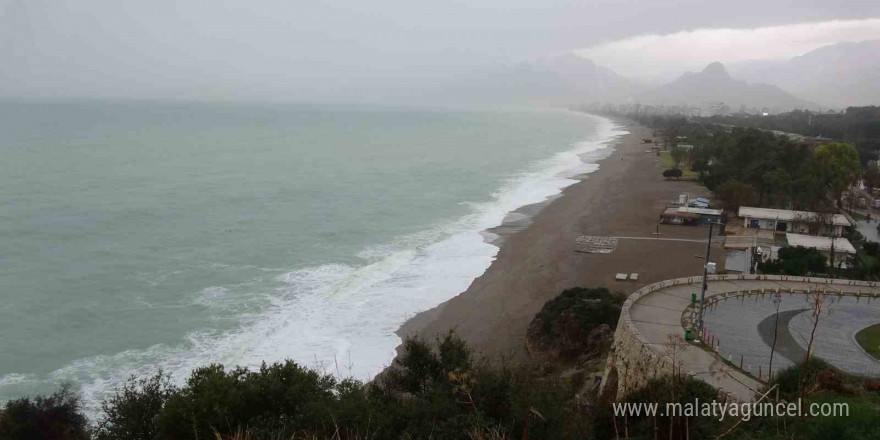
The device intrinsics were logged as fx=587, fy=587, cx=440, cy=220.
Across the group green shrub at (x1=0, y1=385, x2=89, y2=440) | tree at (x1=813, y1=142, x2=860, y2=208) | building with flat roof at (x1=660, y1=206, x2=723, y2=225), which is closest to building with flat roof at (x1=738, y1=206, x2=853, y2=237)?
building with flat roof at (x1=660, y1=206, x2=723, y2=225)

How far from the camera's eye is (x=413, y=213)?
1628 inches

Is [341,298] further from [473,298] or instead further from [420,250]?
[420,250]

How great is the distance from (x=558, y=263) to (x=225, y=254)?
55.2 ft

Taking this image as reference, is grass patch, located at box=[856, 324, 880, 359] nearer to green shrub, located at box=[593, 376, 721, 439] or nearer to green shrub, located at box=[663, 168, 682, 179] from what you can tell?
green shrub, located at box=[593, 376, 721, 439]

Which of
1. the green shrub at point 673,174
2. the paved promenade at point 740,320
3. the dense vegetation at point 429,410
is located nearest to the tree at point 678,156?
the green shrub at point 673,174

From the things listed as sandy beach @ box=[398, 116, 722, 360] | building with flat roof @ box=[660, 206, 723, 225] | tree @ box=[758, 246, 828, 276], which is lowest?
sandy beach @ box=[398, 116, 722, 360]

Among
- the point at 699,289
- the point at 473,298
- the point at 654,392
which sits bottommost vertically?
the point at 473,298

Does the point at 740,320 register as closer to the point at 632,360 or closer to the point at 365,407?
the point at 632,360

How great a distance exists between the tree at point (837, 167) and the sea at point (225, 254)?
64.3 feet

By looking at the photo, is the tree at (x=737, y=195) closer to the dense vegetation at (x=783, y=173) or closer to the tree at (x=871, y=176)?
the dense vegetation at (x=783, y=173)

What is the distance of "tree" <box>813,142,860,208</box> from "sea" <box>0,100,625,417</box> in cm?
1959

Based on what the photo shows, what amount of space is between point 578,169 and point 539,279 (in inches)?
1592

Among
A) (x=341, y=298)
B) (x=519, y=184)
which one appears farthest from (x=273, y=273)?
(x=519, y=184)

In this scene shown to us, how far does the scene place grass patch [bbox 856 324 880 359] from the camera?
13516mm
